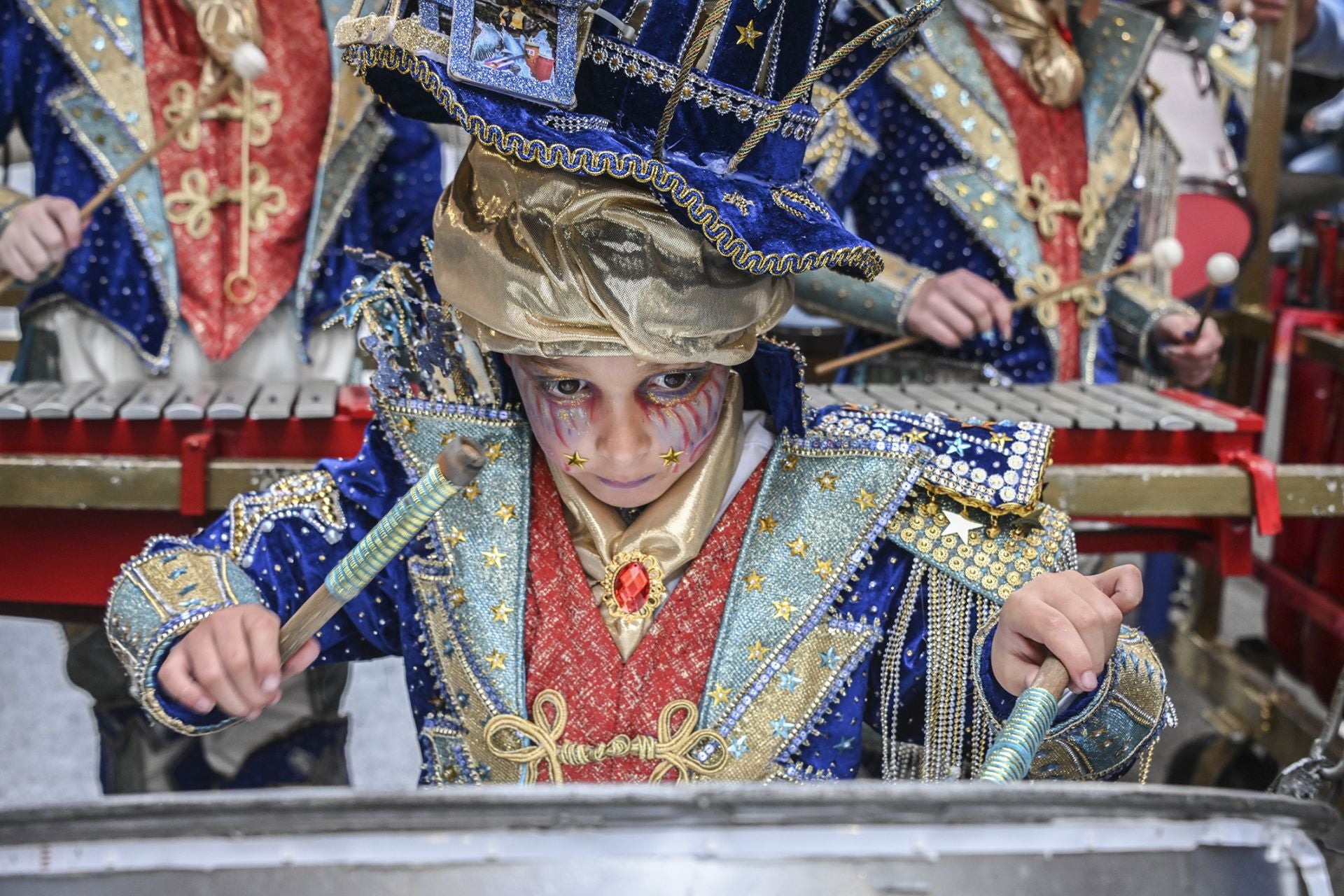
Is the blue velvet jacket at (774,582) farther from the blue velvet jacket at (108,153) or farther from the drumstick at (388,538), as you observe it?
the blue velvet jacket at (108,153)

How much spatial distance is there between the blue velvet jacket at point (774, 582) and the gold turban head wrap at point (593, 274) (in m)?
0.17

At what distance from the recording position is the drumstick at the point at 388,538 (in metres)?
0.92

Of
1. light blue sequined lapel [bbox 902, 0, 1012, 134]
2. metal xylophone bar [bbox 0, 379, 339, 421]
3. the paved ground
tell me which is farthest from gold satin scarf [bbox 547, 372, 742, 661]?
the paved ground

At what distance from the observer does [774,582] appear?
1221 millimetres

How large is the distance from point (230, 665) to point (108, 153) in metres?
1.26

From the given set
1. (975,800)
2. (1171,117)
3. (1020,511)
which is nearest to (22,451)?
(1020,511)

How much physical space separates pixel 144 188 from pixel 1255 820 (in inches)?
72.0

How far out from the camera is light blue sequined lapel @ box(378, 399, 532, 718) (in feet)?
3.99

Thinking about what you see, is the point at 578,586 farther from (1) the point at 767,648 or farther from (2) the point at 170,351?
(2) the point at 170,351

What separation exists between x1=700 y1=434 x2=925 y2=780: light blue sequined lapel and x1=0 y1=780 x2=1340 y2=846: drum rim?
52 cm

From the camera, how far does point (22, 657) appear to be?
3420 millimetres

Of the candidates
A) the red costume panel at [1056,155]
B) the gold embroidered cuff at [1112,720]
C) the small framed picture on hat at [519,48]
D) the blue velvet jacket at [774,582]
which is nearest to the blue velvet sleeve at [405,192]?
the red costume panel at [1056,155]

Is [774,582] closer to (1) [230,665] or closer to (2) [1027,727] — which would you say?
(2) [1027,727]

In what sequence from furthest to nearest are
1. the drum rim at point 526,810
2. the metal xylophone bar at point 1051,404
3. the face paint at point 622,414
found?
1. the metal xylophone bar at point 1051,404
2. the face paint at point 622,414
3. the drum rim at point 526,810
